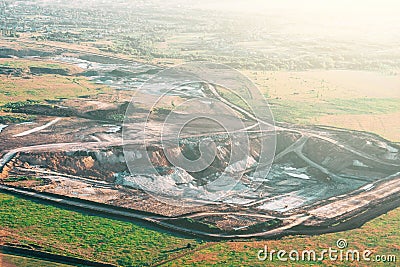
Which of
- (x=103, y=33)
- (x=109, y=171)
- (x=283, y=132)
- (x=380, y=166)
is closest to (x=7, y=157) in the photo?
(x=109, y=171)

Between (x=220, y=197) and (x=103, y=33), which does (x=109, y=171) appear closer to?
(x=220, y=197)

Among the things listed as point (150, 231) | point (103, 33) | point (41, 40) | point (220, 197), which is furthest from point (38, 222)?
point (103, 33)

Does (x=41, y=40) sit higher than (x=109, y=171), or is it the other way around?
(x=41, y=40)

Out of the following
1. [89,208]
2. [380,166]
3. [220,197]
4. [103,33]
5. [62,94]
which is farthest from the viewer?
[103,33]

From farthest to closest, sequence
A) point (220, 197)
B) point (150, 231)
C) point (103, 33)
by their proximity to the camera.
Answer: point (103, 33)
point (220, 197)
point (150, 231)

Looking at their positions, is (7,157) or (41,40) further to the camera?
(41,40)

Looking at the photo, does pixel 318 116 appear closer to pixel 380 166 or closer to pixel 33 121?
pixel 380 166

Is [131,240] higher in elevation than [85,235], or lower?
lower

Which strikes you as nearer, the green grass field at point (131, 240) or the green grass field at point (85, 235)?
the green grass field at point (131, 240)

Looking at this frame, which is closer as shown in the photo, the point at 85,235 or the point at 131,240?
the point at 131,240

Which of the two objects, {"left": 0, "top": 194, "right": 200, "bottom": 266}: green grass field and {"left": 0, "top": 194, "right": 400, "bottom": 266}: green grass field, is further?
{"left": 0, "top": 194, "right": 200, "bottom": 266}: green grass field
